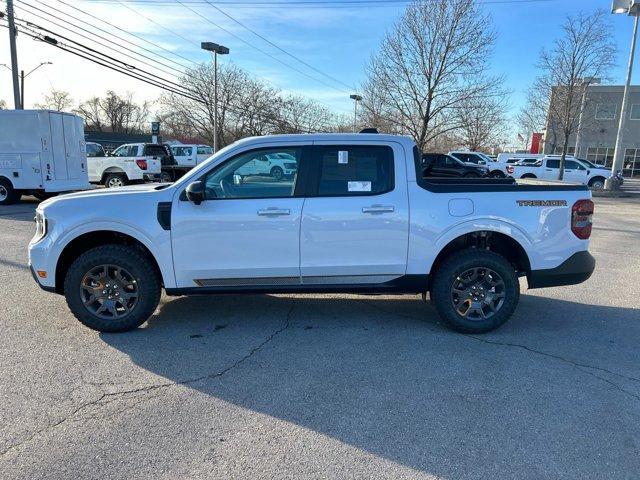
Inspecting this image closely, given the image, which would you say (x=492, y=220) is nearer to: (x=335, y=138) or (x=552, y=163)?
(x=335, y=138)

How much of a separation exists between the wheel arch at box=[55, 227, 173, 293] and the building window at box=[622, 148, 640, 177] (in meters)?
54.6

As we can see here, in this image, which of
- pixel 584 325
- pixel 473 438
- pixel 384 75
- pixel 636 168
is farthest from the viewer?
pixel 636 168

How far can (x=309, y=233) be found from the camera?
4352 mm

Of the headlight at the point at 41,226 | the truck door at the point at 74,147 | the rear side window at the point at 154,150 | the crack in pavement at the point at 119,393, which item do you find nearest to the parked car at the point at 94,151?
the rear side window at the point at 154,150

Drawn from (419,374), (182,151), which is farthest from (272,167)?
(182,151)

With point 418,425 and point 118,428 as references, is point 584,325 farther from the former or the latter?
point 118,428

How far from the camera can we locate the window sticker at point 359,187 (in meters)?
4.41

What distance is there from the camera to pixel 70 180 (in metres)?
14.4

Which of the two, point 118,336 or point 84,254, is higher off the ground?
point 84,254

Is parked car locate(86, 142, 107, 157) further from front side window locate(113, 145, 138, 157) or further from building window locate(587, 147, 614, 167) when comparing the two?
building window locate(587, 147, 614, 167)

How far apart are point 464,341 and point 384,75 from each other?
66.8 feet

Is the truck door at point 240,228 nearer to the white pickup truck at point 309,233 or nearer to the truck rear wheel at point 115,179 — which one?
the white pickup truck at point 309,233

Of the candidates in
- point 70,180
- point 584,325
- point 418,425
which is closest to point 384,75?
point 70,180

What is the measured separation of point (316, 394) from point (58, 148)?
44.2ft
